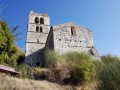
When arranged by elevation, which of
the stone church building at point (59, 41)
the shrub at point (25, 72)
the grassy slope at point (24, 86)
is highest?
the stone church building at point (59, 41)

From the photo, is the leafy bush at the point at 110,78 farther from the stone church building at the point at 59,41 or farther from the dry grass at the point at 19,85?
the stone church building at the point at 59,41

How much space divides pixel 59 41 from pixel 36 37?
10.2 metres

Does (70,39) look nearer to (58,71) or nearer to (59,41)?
(59,41)

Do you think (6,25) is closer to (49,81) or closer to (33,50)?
(49,81)

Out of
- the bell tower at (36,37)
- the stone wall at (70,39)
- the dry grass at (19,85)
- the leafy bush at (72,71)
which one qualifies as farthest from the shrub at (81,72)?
the bell tower at (36,37)

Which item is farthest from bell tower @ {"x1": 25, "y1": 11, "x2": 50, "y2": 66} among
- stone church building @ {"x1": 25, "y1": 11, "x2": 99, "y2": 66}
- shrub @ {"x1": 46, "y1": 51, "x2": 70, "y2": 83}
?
shrub @ {"x1": 46, "y1": 51, "x2": 70, "y2": 83}

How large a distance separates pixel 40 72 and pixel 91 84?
4.25 metres

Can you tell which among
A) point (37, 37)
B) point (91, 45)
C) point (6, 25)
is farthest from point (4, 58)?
point (37, 37)

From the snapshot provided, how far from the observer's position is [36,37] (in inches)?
1335

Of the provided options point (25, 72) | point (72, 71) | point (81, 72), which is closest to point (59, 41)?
point (72, 71)

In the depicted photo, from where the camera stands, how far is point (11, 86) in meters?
11.3

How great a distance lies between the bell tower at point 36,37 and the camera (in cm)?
3148

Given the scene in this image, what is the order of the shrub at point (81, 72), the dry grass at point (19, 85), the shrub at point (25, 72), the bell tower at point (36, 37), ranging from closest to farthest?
1. the dry grass at point (19, 85)
2. the shrub at point (81, 72)
3. the shrub at point (25, 72)
4. the bell tower at point (36, 37)

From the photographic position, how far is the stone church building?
80.1 feet
